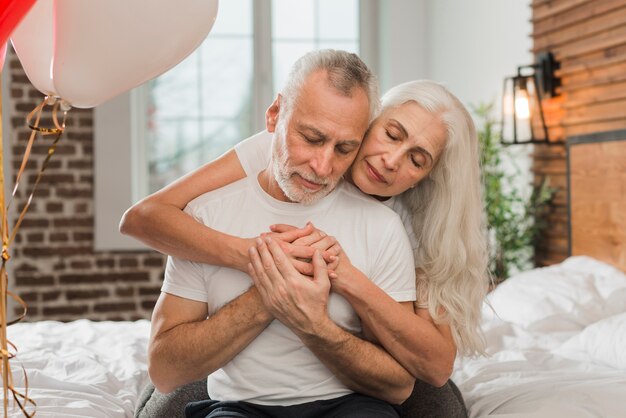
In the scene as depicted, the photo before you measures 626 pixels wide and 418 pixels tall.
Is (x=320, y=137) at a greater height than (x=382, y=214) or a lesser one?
greater

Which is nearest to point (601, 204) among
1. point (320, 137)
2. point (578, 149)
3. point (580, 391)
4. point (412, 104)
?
point (578, 149)

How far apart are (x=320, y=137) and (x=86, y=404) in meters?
0.89

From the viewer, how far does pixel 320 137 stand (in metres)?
1.65

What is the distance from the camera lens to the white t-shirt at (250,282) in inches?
67.1

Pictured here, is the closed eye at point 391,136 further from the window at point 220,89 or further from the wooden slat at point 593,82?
the window at point 220,89

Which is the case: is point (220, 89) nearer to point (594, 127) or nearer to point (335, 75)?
point (594, 127)

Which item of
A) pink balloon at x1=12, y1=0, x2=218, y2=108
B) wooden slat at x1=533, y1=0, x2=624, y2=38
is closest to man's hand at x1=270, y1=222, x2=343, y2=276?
pink balloon at x1=12, y1=0, x2=218, y2=108

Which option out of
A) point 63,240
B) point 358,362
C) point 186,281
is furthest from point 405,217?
point 63,240

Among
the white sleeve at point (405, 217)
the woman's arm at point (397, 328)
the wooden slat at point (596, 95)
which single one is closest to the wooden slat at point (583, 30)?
the wooden slat at point (596, 95)

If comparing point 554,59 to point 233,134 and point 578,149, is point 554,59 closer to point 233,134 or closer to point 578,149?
point 578,149

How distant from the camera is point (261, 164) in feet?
6.39

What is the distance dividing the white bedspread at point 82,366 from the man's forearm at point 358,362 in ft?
2.02

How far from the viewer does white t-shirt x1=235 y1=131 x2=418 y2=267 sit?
6.35 feet

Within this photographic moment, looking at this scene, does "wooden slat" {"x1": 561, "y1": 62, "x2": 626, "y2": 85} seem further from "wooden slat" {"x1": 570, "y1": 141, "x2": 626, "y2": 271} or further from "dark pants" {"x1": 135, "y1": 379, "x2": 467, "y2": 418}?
"dark pants" {"x1": 135, "y1": 379, "x2": 467, "y2": 418}
